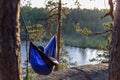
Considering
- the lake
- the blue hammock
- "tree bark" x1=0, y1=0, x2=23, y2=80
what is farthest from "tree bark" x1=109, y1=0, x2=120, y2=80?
the lake

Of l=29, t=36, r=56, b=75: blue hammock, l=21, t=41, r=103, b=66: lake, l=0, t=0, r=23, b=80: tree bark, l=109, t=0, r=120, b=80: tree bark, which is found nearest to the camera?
l=109, t=0, r=120, b=80: tree bark

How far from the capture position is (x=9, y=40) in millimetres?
2500

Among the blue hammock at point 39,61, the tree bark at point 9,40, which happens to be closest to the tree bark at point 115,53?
the tree bark at point 9,40

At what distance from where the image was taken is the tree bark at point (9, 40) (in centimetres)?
249

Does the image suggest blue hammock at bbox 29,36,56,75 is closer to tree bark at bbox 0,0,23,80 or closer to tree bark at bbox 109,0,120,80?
tree bark at bbox 0,0,23,80

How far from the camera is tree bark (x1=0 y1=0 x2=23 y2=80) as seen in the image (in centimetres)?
249

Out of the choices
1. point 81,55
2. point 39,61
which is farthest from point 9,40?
point 81,55

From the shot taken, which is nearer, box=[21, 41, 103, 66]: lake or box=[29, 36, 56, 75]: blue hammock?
box=[29, 36, 56, 75]: blue hammock

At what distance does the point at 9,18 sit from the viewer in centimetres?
250

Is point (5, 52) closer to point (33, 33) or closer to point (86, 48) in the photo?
point (33, 33)

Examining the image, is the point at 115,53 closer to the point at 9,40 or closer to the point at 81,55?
the point at 9,40

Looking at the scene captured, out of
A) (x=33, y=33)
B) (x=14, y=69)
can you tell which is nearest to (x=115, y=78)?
(x=14, y=69)

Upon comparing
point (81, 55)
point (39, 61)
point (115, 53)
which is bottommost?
point (81, 55)

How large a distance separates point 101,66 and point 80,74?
60cm
